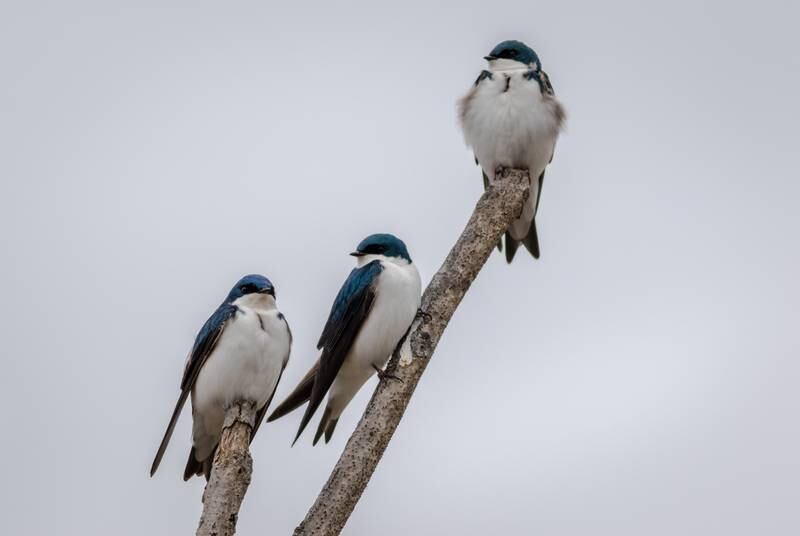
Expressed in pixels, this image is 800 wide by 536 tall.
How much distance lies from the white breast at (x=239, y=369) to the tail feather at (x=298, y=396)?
0.13 metres

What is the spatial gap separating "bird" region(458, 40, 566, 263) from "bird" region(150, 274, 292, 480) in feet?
6.31

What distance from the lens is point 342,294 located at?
7.38 metres

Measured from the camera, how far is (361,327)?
23.7 feet

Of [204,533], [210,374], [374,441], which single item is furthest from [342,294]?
[204,533]

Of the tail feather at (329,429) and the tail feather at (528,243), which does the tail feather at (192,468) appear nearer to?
the tail feather at (329,429)

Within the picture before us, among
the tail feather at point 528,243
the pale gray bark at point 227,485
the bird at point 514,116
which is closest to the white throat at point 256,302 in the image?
the pale gray bark at point 227,485

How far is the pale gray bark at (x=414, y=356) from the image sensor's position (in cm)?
566

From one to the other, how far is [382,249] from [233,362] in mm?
1207

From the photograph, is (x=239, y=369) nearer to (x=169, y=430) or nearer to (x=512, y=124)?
(x=169, y=430)

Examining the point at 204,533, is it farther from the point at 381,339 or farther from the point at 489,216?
the point at 489,216

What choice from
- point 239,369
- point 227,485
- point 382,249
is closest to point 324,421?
point 239,369

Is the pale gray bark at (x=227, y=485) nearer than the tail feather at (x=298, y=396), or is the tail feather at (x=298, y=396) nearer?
the pale gray bark at (x=227, y=485)

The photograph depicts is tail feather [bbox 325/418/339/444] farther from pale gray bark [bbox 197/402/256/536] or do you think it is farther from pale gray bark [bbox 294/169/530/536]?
pale gray bark [bbox 197/402/256/536]

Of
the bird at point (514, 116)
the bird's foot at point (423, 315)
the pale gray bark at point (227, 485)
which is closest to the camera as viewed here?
the pale gray bark at point (227, 485)
